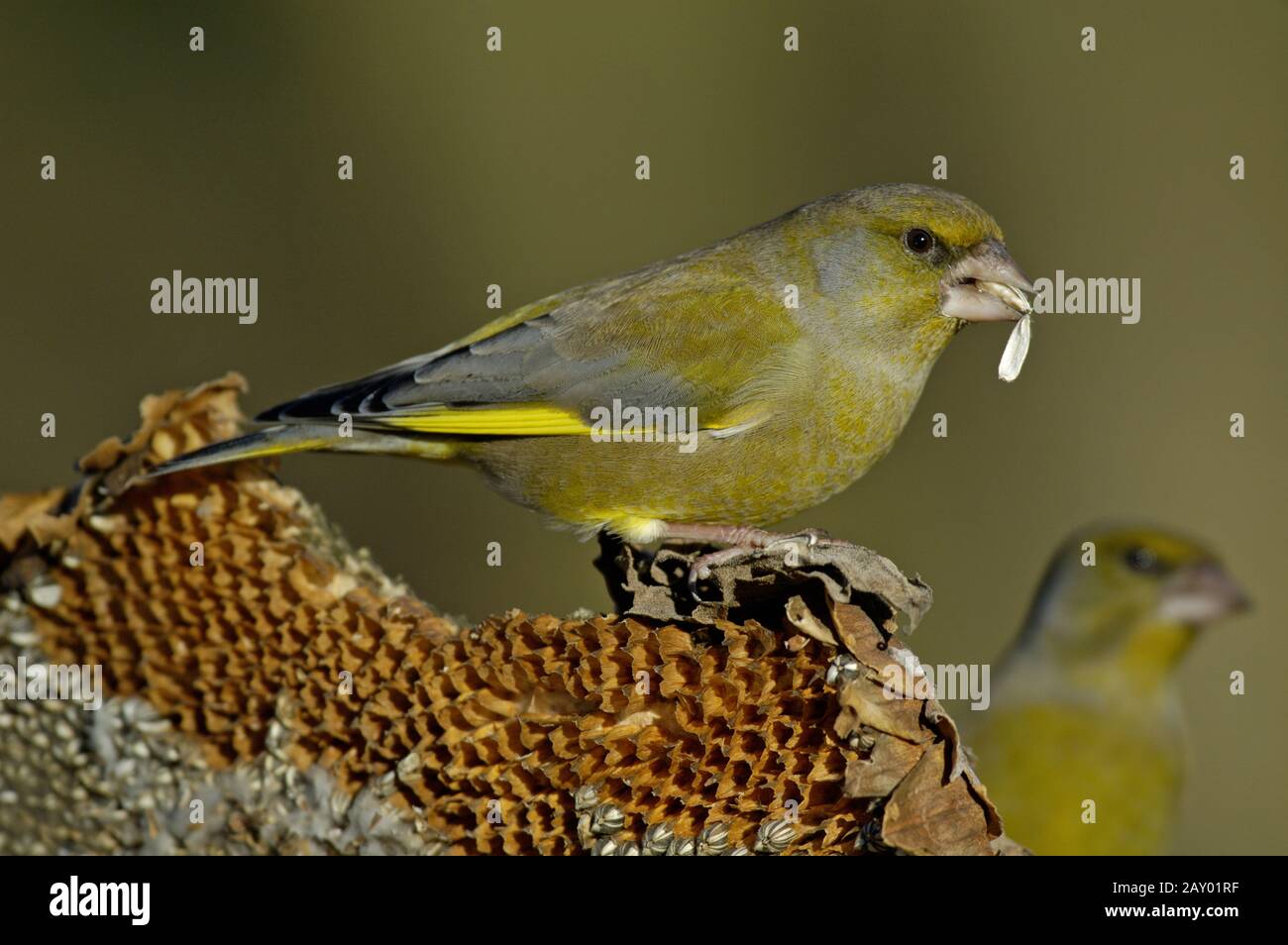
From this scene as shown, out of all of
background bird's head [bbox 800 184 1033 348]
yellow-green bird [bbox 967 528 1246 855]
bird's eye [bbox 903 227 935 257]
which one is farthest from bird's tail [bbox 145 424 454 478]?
yellow-green bird [bbox 967 528 1246 855]

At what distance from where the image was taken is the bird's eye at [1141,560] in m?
4.64

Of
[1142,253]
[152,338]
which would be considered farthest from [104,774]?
[1142,253]

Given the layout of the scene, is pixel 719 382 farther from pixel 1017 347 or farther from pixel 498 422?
pixel 1017 347

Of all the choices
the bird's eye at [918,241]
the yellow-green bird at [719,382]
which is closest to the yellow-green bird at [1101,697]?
the yellow-green bird at [719,382]

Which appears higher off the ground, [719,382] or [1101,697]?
[719,382]

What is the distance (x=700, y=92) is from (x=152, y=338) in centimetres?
343

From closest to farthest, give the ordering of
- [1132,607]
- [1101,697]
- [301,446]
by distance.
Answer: [301,446]
[1101,697]
[1132,607]

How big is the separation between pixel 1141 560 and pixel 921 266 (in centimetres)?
153

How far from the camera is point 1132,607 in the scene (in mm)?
4637

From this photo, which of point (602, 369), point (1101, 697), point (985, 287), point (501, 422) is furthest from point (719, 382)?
point (1101, 697)

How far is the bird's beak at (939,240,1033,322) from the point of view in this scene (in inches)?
146

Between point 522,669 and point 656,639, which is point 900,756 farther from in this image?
point 522,669

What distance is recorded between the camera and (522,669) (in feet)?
7.69

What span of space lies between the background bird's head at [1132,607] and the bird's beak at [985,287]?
134 cm
